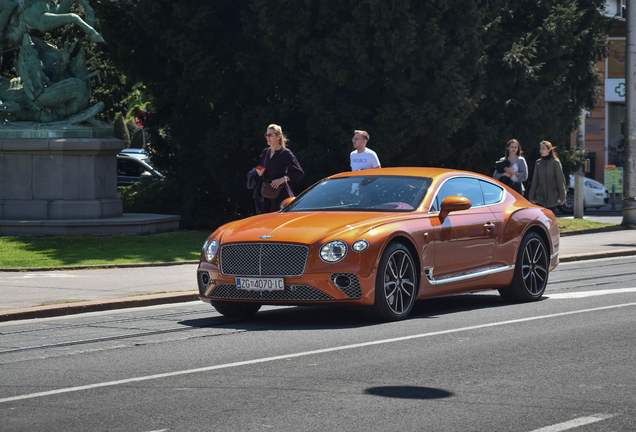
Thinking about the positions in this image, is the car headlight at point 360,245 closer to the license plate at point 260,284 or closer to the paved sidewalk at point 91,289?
the license plate at point 260,284

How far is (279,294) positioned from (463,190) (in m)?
2.70

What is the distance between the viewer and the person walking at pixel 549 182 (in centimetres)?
1817

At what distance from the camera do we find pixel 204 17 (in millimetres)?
22406

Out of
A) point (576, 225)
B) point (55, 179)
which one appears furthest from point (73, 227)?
point (576, 225)

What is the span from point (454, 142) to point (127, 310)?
1333cm

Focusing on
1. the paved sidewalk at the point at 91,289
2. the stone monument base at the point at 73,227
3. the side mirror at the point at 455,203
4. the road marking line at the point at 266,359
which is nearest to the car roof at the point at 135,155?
the stone monument base at the point at 73,227

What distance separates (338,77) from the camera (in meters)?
21.6

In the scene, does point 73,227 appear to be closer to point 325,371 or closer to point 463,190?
point 463,190

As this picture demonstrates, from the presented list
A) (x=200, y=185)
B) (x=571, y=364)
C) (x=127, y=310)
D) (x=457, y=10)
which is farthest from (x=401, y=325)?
(x=200, y=185)

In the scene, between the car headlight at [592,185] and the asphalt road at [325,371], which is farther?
the car headlight at [592,185]

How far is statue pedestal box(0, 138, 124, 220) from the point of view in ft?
65.9

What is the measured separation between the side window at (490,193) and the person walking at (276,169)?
131 inches

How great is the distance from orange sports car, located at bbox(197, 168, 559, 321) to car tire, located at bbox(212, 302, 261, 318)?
2 centimetres

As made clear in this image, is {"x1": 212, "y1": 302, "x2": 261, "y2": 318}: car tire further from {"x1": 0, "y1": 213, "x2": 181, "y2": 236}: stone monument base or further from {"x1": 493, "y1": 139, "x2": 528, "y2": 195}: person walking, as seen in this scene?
{"x1": 0, "y1": 213, "x2": 181, "y2": 236}: stone monument base
